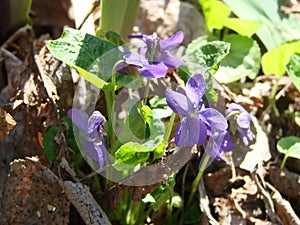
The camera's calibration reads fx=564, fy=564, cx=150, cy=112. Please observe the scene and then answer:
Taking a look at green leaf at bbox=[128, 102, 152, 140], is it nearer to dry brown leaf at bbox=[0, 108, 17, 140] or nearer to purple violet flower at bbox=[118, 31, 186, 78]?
purple violet flower at bbox=[118, 31, 186, 78]

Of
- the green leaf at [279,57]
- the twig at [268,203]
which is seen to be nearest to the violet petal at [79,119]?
the twig at [268,203]

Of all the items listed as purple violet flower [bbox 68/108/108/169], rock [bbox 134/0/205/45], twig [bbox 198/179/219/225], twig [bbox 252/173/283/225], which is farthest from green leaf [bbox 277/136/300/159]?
rock [bbox 134/0/205/45]

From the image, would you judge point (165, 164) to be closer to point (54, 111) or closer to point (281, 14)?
point (54, 111)

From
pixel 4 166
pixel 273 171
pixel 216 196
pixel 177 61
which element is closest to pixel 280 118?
pixel 273 171

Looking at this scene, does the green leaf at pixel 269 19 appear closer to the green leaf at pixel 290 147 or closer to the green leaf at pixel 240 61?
the green leaf at pixel 240 61

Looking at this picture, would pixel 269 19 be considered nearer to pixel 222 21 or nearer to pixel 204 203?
pixel 222 21

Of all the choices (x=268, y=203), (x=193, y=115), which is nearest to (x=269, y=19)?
(x=268, y=203)
